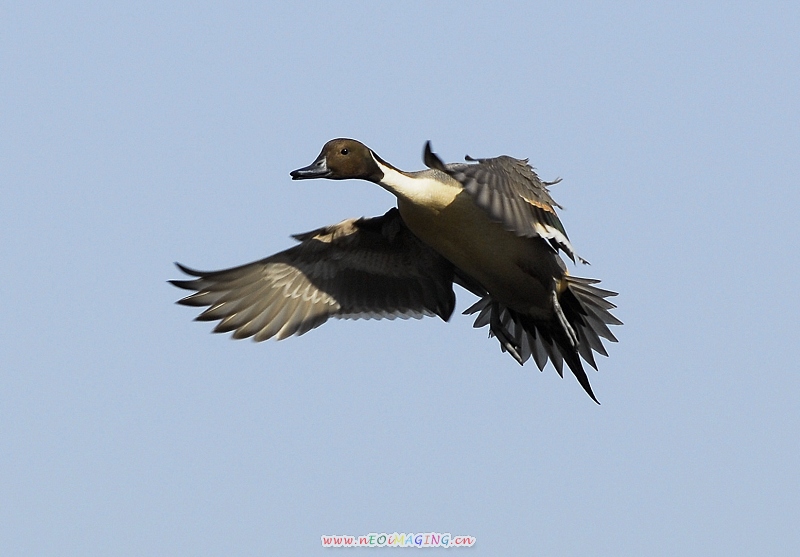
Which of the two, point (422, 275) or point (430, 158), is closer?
point (430, 158)

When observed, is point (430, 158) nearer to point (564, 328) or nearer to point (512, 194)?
point (512, 194)

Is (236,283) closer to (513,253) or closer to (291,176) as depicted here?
(291,176)

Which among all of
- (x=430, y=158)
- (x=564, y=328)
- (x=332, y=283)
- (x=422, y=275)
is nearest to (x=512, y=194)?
(x=430, y=158)

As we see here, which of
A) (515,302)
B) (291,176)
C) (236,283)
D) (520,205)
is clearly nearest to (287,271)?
(236,283)

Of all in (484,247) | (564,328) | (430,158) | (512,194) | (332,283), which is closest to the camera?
(430,158)

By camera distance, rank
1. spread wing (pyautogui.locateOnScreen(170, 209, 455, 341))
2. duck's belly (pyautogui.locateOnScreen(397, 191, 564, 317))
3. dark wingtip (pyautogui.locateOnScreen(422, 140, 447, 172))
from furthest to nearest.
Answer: spread wing (pyautogui.locateOnScreen(170, 209, 455, 341))
duck's belly (pyautogui.locateOnScreen(397, 191, 564, 317))
dark wingtip (pyautogui.locateOnScreen(422, 140, 447, 172))

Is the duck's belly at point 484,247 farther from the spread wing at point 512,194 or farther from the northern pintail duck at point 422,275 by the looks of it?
the spread wing at point 512,194

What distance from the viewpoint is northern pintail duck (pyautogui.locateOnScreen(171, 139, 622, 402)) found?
6656 mm

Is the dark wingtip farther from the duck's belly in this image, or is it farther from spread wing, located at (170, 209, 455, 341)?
spread wing, located at (170, 209, 455, 341)

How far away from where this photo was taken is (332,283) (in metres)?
7.64

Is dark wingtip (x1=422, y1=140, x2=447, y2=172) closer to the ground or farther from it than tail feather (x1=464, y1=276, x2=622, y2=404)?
farther from it

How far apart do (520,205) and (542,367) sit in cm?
203

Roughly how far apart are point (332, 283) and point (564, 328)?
161cm

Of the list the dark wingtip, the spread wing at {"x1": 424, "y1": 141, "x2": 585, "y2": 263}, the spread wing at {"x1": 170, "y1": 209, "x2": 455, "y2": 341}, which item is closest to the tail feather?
the spread wing at {"x1": 170, "y1": 209, "x2": 455, "y2": 341}
